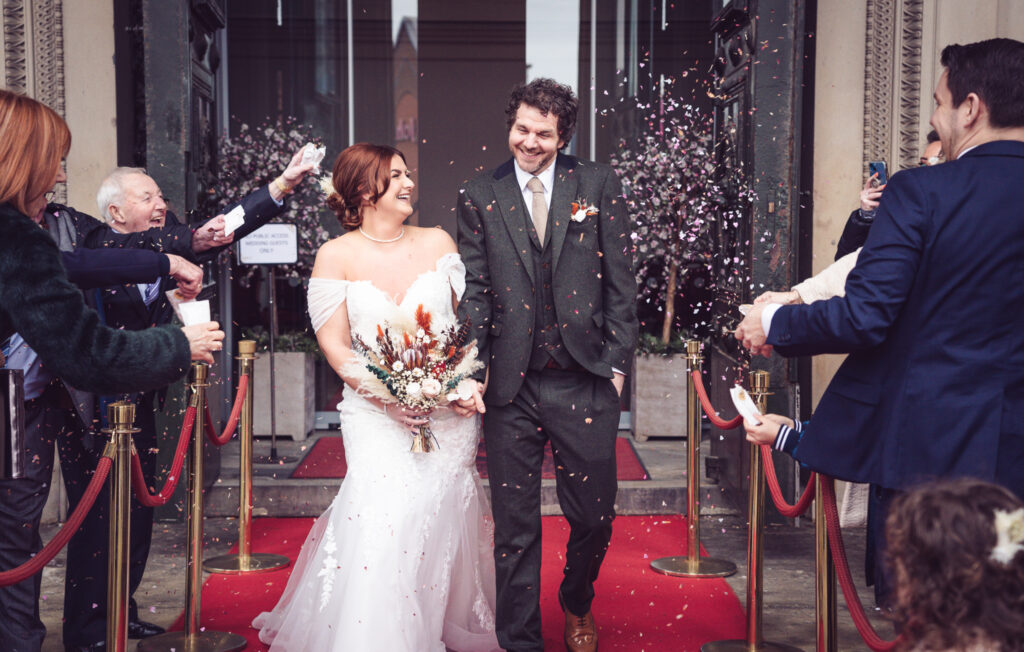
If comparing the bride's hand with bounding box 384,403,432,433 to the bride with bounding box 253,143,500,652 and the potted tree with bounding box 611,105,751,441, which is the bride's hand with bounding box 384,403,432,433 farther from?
the potted tree with bounding box 611,105,751,441

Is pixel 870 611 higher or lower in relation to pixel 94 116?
lower

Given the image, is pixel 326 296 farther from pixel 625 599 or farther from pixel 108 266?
pixel 625 599

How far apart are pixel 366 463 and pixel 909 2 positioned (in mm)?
4248

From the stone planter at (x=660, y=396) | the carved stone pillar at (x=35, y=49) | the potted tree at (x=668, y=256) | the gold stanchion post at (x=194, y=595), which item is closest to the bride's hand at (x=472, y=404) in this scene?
the gold stanchion post at (x=194, y=595)

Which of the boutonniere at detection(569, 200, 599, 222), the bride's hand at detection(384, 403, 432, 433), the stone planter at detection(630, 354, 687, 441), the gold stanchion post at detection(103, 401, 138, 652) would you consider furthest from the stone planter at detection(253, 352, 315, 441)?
the gold stanchion post at detection(103, 401, 138, 652)

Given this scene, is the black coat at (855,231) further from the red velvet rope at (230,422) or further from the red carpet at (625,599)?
the red velvet rope at (230,422)

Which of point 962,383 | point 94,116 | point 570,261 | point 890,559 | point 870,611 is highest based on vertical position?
point 94,116

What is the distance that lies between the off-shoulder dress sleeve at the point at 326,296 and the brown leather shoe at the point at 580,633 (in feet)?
4.92

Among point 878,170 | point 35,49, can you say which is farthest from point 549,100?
point 35,49

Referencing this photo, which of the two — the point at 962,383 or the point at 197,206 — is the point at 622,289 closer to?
the point at 962,383

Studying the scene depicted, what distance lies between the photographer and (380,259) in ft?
13.2

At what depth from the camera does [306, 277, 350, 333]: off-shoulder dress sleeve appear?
395 centimetres

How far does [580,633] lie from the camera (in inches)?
154

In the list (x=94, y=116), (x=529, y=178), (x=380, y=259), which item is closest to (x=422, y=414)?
(x=380, y=259)
